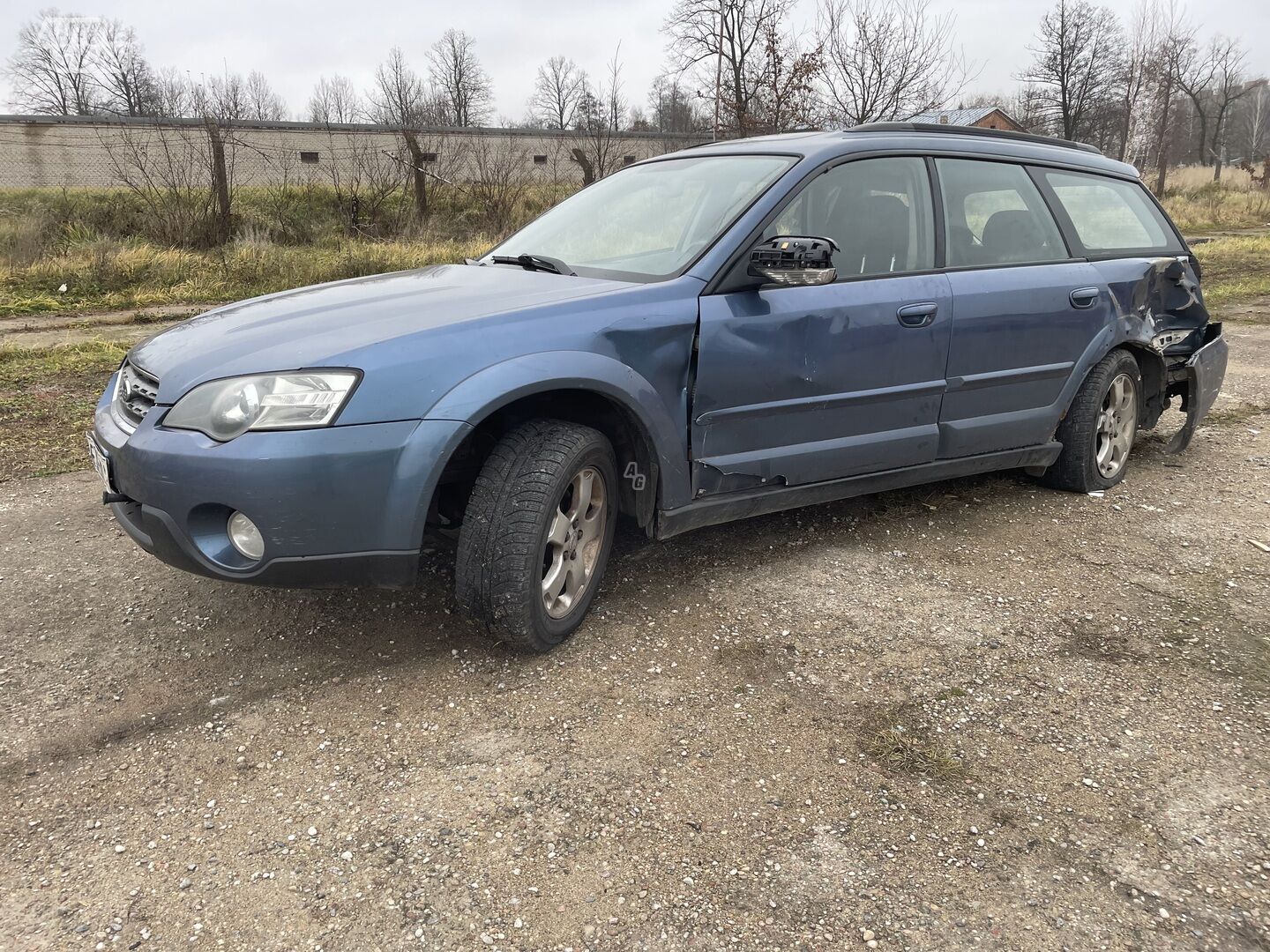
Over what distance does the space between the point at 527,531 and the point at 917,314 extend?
1.87 meters

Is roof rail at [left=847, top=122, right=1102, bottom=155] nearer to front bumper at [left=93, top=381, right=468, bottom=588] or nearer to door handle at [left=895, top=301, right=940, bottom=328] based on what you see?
door handle at [left=895, top=301, right=940, bottom=328]

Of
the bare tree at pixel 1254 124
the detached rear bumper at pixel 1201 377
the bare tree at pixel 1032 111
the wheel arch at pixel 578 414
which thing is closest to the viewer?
the wheel arch at pixel 578 414

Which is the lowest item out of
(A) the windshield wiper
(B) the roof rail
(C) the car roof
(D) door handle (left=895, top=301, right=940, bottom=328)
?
(D) door handle (left=895, top=301, right=940, bottom=328)

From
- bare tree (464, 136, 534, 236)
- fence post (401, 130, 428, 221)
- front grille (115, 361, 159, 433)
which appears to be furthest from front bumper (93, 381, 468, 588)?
fence post (401, 130, 428, 221)

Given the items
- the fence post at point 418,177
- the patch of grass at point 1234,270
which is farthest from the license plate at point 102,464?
the fence post at point 418,177

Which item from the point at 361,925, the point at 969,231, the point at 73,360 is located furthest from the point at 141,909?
the point at 73,360

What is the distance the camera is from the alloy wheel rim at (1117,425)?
14.7ft

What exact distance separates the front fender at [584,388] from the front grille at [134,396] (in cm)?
93

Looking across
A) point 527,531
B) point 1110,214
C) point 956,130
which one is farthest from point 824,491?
point 1110,214

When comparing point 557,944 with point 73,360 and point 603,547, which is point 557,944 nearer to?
point 603,547

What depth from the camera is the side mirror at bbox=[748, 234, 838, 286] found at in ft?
9.70

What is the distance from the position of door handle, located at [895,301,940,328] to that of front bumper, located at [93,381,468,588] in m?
1.88

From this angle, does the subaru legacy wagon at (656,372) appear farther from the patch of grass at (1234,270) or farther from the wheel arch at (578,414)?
the patch of grass at (1234,270)

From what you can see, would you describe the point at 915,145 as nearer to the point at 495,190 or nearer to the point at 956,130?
the point at 956,130
